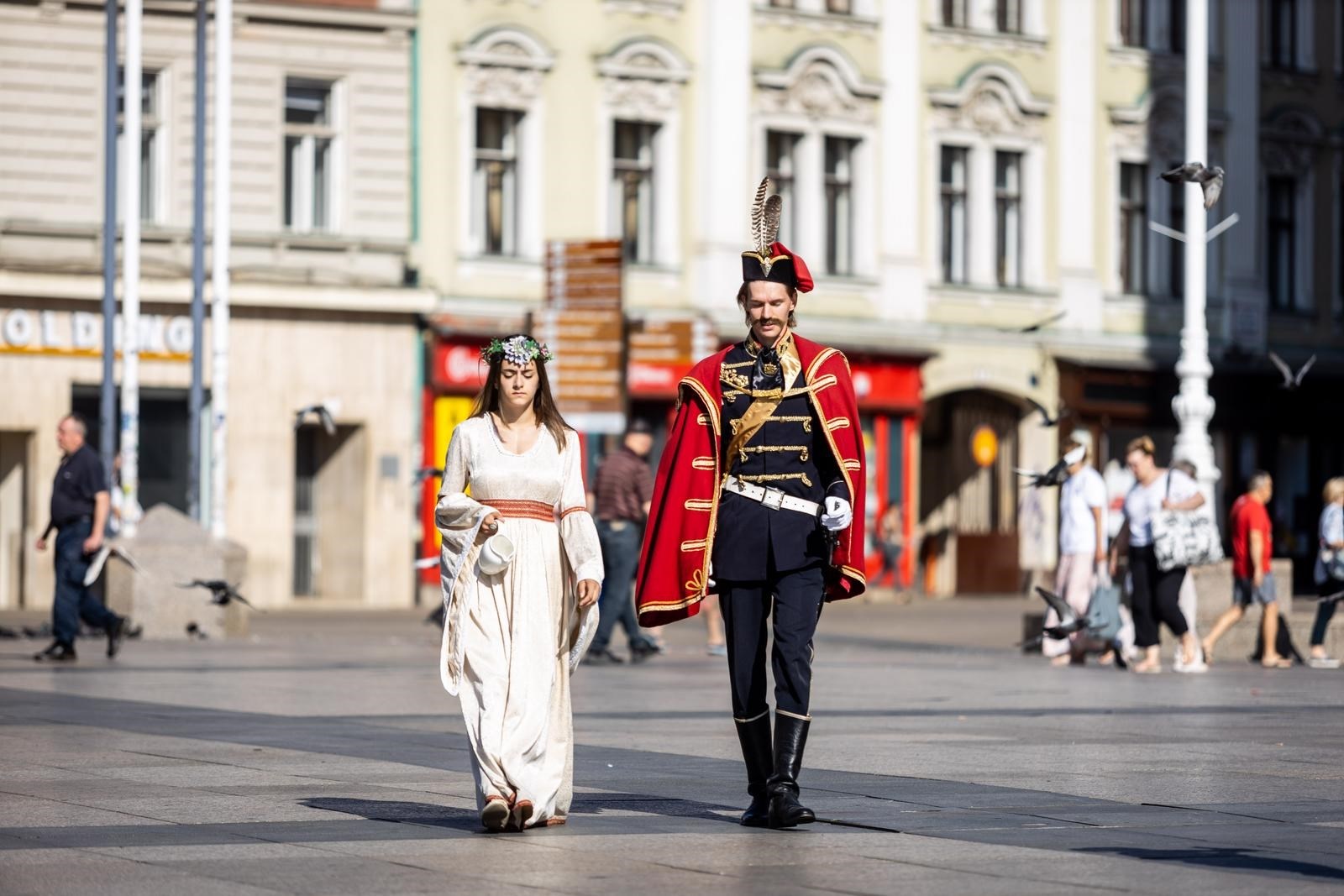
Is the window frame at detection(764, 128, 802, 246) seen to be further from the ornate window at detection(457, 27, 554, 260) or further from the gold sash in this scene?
the gold sash

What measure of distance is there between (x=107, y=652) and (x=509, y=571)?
12.5 meters

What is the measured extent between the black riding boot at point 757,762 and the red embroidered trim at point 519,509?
1.10 metres

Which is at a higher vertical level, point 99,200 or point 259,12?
point 259,12

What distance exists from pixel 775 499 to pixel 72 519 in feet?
41.0

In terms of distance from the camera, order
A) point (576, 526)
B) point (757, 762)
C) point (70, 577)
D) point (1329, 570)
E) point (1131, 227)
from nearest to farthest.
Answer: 1. point (757, 762)
2. point (576, 526)
3. point (70, 577)
4. point (1329, 570)
5. point (1131, 227)

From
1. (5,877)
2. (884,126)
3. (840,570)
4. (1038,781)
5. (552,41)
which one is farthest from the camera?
(884,126)

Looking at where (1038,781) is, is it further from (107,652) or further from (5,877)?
(107,652)

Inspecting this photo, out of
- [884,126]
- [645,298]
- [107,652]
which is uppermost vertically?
[884,126]

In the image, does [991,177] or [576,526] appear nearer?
[576,526]

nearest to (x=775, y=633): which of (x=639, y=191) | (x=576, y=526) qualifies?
(x=576, y=526)

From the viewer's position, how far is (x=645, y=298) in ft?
130

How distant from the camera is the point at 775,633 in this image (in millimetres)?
10477

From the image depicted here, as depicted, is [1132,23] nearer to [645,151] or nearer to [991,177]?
[991,177]

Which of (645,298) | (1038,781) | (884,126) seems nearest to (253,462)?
(645,298)
